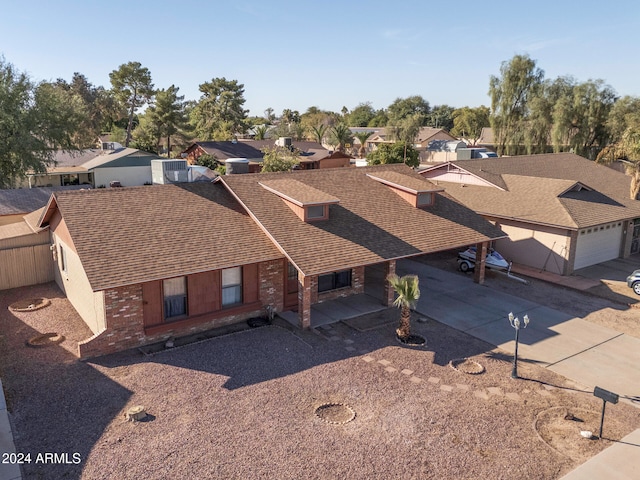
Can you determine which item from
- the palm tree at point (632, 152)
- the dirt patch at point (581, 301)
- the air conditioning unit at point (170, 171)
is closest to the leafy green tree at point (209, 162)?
the air conditioning unit at point (170, 171)

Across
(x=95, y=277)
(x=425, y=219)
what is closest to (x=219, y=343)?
(x=95, y=277)

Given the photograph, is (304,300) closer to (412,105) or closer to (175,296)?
(175,296)

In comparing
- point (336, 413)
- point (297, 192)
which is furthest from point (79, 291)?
point (336, 413)

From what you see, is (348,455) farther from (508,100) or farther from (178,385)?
(508,100)

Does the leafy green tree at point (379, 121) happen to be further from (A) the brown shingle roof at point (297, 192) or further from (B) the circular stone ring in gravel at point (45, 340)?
(B) the circular stone ring in gravel at point (45, 340)

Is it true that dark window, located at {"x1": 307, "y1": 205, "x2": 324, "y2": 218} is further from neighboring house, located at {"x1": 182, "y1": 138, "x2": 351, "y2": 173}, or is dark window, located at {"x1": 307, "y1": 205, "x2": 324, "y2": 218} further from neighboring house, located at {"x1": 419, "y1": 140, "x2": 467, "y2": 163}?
neighboring house, located at {"x1": 419, "y1": 140, "x2": 467, "y2": 163}
